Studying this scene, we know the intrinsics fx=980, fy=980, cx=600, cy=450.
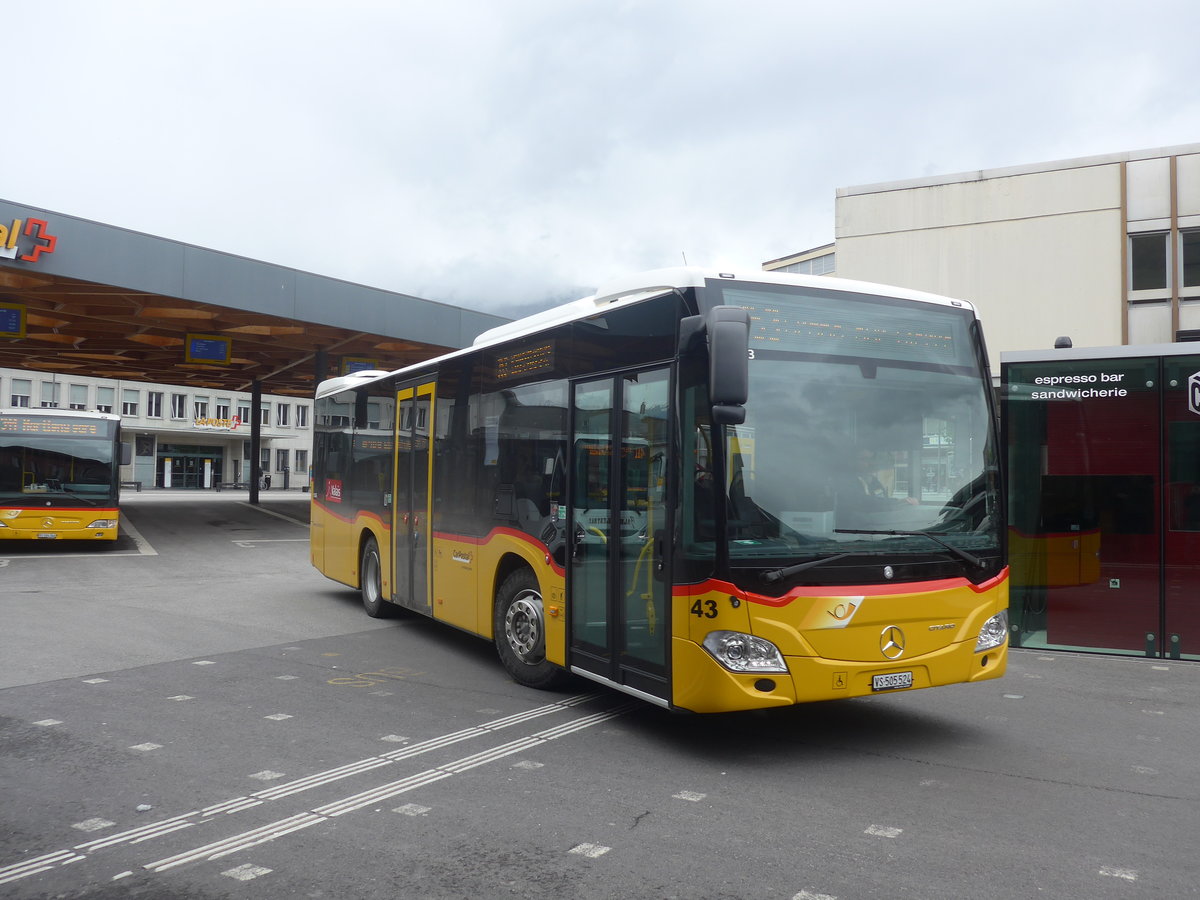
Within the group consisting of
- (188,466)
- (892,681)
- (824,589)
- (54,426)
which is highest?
(54,426)

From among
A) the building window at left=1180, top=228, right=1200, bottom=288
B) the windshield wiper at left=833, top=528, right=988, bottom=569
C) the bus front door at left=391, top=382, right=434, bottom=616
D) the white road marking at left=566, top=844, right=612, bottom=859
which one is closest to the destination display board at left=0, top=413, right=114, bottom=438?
the bus front door at left=391, top=382, right=434, bottom=616

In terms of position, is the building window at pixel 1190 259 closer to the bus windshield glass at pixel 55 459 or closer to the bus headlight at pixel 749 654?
the bus headlight at pixel 749 654

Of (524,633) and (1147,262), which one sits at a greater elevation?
(1147,262)

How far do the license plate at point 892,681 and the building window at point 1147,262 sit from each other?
20.3 metres

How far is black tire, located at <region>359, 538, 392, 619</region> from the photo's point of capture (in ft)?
37.4

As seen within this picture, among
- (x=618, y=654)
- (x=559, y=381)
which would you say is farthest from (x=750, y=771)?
(x=559, y=381)

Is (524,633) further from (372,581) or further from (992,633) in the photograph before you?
(372,581)

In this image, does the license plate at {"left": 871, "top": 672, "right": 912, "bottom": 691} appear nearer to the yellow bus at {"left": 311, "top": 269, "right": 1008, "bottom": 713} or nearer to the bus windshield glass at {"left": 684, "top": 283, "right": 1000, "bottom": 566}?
the yellow bus at {"left": 311, "top": 269, "right": 1008, "bottom": 713}

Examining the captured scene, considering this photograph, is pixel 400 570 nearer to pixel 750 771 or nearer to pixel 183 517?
pixel 750 771

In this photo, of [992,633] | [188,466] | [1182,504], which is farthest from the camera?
[188,466]

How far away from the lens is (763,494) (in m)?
5.61

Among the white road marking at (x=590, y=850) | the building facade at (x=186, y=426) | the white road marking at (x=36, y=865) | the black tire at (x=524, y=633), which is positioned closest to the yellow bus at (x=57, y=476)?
the black tire at (x=524, y=633)

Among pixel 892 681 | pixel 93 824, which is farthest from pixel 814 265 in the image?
pixel 93 824

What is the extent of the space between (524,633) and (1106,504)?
5673 millimetres
